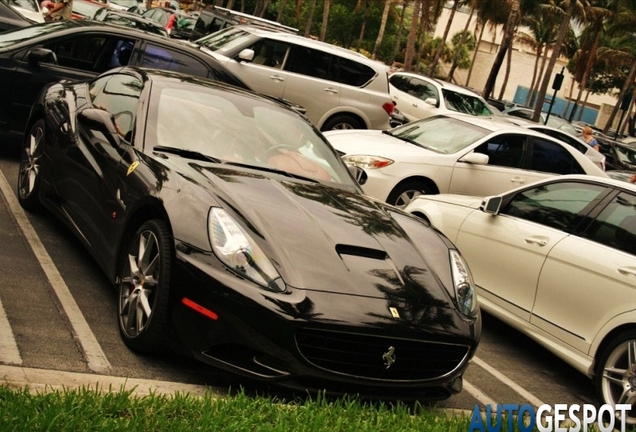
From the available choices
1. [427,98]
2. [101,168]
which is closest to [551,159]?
[101,168]

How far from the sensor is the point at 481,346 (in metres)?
7.59

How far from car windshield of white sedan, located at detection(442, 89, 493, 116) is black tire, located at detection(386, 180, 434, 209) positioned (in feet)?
→ 32.8

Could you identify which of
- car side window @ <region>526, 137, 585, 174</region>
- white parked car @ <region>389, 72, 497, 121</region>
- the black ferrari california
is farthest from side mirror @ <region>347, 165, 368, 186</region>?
white parked car @ <region>389, 72, 497, 121</region>

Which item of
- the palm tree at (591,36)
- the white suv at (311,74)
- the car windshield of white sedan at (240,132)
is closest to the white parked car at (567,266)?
the car windshield of white sedan at (240,132)

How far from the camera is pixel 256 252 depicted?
5039mm

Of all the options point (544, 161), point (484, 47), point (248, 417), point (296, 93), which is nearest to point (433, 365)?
point (248, 417)

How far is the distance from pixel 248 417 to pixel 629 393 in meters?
3.03

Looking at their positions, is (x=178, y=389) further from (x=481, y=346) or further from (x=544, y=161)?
(x=544, y=161)

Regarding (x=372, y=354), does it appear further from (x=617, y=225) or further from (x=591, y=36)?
(x=591, y=36)

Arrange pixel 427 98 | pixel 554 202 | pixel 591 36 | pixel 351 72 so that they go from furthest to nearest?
pixel 591 36 → pixel 427 98 → pixel 351 72 → pixel 554 202

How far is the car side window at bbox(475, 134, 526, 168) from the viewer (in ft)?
39.9

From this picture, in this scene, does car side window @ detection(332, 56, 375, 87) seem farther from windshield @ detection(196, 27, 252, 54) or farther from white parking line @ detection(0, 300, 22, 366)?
white parking line @ detection(0, 300, 22, 366)

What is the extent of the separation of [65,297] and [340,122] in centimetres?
1059

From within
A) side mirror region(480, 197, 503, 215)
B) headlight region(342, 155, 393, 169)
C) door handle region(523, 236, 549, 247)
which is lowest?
headlight region(342, 155, 393, 169)
